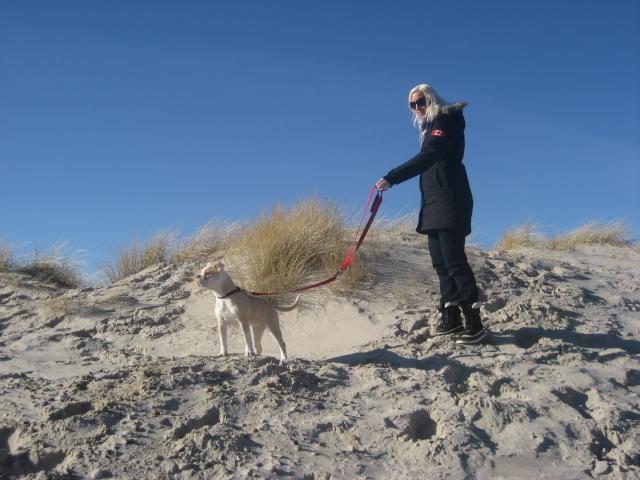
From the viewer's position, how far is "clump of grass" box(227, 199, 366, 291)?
23.8ft

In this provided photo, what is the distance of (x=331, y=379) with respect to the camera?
185 inches

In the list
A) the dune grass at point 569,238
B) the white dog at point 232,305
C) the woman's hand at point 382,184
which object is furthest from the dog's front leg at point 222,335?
the dune grass at point 569,238

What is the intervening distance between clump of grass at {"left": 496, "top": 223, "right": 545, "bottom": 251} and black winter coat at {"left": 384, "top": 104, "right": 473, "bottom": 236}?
5657mm

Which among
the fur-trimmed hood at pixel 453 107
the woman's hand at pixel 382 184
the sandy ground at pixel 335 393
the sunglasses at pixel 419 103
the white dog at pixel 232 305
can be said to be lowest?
the sandy ground at pixel 335 393

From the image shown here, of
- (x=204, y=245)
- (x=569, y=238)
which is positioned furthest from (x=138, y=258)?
(x=569, y=238)

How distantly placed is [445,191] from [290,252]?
8.47ft

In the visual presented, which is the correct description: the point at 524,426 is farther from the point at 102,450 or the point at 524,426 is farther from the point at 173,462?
the point at 102,450

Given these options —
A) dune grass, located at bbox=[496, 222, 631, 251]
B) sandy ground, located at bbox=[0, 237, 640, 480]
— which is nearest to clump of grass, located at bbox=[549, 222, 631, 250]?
dune grass, located at bbox=[496, 222, 631, 251]

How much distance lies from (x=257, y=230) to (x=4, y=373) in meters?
3.31

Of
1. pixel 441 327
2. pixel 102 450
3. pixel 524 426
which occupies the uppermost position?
pixel 441 327

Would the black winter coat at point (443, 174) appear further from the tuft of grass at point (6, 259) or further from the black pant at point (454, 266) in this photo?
the tuft of grass at point (6, 259)

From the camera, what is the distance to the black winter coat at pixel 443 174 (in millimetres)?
5211

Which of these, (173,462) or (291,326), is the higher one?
(291,326)

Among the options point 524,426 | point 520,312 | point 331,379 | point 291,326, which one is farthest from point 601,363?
point 291,326
